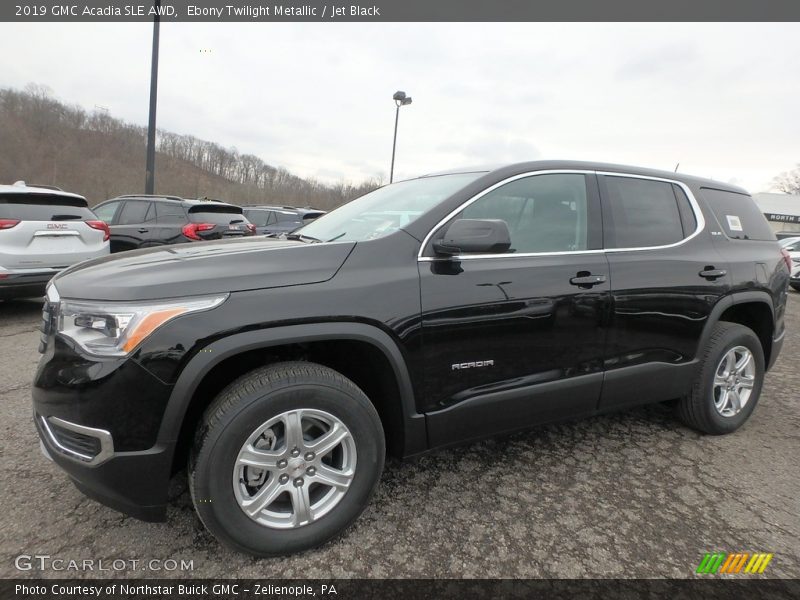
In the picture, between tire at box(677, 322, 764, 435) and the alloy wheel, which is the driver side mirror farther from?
tire at box(677, 322, 764, 435)

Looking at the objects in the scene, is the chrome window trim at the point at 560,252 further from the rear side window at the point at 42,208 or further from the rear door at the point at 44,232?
the rear side window at the point at 42,208

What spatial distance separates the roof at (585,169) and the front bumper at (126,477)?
2.10m

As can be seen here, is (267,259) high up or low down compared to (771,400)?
up

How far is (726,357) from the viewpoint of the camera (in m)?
3.18

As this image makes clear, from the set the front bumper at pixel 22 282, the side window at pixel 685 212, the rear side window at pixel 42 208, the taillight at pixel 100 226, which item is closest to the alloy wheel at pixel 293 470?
the side window at pixel 685 212

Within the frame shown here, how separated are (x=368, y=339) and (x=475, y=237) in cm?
67

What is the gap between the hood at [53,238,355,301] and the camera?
5.74 ft

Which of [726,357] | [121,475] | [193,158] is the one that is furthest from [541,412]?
[193,158]

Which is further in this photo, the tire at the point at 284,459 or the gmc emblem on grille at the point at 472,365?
the gmc emblem on grille at the point at 472,365

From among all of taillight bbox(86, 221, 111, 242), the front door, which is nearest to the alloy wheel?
the front door

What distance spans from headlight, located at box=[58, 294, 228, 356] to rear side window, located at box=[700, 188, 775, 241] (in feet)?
11.0

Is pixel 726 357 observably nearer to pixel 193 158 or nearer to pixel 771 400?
pixel 771 400

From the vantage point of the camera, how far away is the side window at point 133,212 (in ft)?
26.9

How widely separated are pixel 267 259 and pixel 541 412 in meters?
1.63
